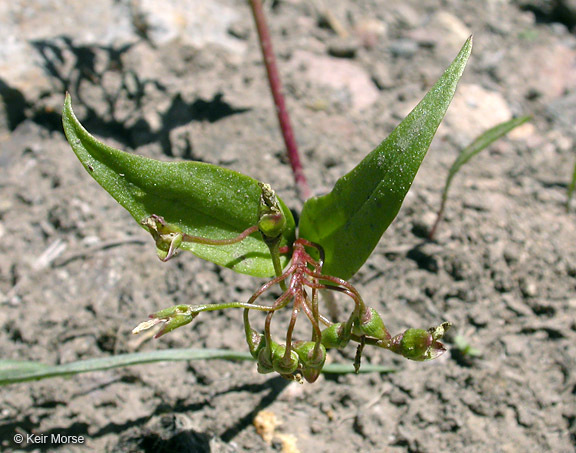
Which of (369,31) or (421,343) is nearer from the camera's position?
(421,343)

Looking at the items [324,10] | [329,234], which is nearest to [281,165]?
[329,234]

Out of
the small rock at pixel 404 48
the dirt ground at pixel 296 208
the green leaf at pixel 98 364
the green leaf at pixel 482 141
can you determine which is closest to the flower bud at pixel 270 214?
the green leaf at pixel 98 364

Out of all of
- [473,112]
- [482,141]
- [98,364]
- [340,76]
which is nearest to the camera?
[98,364]

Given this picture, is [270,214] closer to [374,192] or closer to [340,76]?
[374,192]

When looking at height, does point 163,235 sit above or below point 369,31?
below

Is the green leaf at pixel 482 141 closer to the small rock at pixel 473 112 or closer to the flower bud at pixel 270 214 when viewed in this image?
the small rock at pixel 473 112

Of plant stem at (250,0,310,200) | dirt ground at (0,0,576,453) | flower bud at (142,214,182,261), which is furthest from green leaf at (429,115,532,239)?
flower bud at (142,214,182,261)

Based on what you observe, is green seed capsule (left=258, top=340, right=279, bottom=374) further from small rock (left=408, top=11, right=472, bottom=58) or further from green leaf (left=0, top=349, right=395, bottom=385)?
small rock (left=408, top=11, right=472, bottom=58)

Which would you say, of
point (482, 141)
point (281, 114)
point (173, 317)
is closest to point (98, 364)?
point (173, 317)
